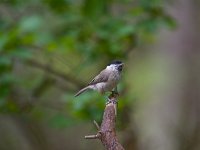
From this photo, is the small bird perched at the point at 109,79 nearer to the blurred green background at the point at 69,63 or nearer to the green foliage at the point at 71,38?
the blurred green background at the point at 69,63

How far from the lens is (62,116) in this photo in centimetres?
644

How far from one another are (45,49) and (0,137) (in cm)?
285

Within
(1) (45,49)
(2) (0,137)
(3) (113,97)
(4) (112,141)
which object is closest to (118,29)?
(1) (45,49)

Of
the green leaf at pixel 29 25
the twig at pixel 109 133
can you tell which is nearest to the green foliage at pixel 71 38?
the green leaf at pixel 29 25

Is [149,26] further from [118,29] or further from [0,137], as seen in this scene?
[0,137]

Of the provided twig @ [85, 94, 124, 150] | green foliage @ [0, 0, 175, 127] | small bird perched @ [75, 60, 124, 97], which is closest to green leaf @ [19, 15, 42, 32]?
green foliage @ [0, 0, 175, 127]

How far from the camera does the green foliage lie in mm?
5773

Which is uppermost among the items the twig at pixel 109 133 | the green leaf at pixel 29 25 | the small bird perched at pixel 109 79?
the green leaf at pixel 29 25

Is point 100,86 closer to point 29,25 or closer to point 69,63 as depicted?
point 29,25

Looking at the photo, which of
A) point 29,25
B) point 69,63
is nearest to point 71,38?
point 29,25

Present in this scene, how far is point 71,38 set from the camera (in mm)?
6020

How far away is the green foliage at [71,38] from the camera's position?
577cm

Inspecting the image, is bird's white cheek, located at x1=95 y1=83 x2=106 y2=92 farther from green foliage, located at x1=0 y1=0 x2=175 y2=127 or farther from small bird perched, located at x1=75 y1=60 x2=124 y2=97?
green foliage, located at x1=0 y1=0 x2=175 y2=127

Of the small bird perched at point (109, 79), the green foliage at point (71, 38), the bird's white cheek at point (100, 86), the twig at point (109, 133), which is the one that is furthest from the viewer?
the green foliage at point (71, 38)
